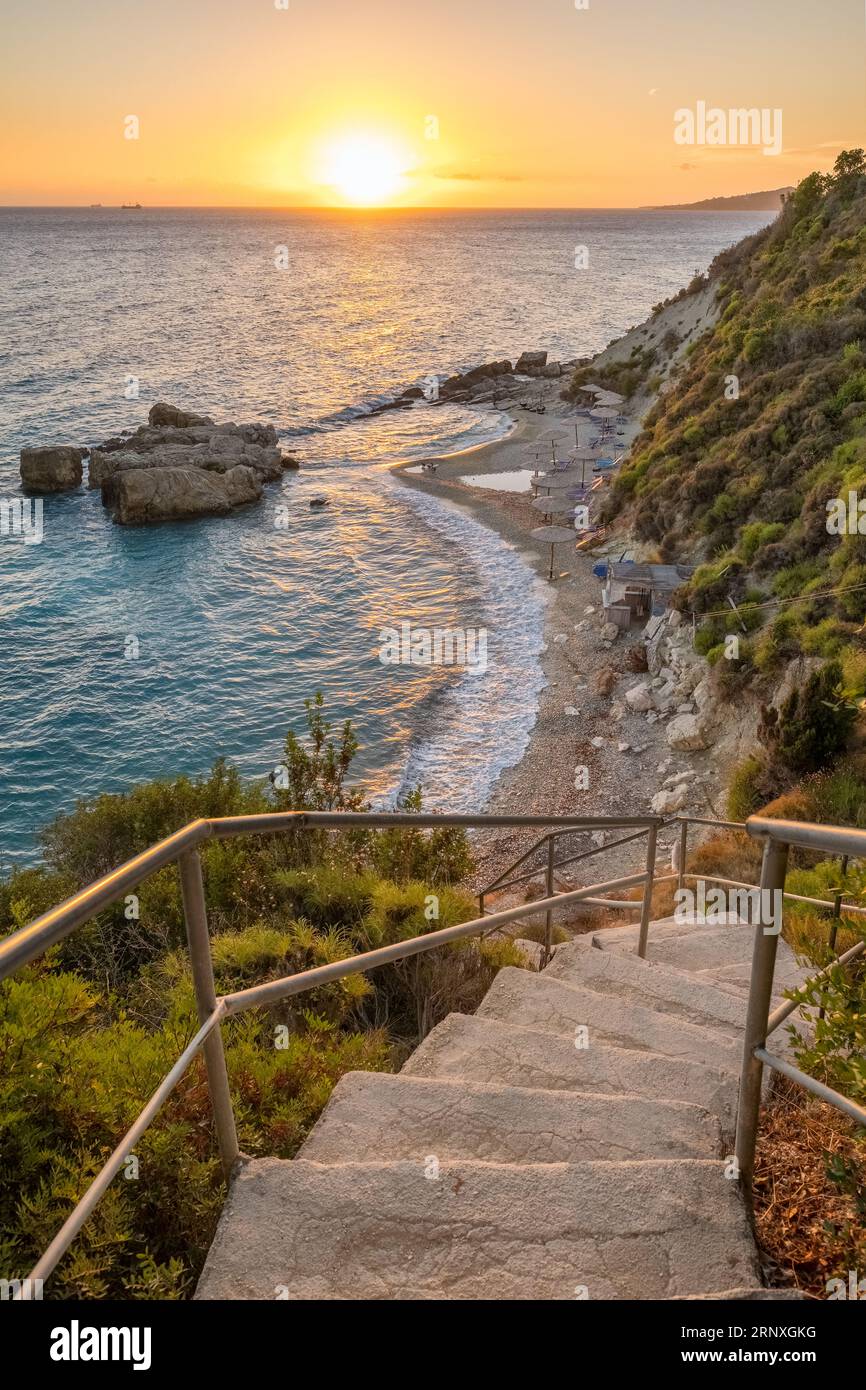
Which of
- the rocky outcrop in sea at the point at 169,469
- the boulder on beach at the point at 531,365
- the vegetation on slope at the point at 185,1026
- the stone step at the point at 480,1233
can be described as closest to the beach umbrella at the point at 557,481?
the rocky outcrop in sea at the point at 169,469

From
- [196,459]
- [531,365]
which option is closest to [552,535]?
[196,459]

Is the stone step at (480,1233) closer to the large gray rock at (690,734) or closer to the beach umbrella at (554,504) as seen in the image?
the large gray rock at (690,734)

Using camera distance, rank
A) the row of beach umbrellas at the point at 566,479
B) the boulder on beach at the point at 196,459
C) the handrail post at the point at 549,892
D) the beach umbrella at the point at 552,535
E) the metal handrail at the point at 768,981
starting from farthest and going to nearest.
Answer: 1. the boulder on beach at the point at 196,459
2. the row of beach umbrellas at the point at 566,479
3. the beach umbrella at the point at 552,535
4. the handrail post at the point at 549,892
5. the metal handrail at the point at 768,981

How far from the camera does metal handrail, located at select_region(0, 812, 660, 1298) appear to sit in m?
1.83

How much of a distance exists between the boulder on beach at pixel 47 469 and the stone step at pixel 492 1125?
40.9 m

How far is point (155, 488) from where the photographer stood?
1441 inches

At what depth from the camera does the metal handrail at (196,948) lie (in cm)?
183

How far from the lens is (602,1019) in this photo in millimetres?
4707

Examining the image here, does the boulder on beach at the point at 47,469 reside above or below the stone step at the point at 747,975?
above

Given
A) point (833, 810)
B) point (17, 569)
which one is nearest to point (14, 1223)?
point (833, 810)

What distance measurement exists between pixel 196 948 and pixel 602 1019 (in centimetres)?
278

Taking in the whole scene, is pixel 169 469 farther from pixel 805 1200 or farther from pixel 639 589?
pixel 805 1200

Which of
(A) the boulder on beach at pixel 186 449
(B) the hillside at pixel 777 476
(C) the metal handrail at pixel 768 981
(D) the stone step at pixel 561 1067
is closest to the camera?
(C) the metal handrail at pixel 768 981
